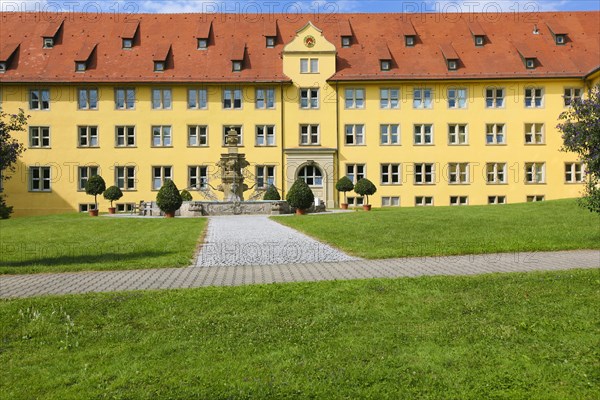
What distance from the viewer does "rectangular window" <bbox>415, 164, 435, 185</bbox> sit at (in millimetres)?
41781

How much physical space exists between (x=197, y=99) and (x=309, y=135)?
8.69 metres

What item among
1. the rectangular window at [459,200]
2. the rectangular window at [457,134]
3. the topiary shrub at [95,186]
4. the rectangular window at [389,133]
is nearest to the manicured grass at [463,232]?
the rectangular window at [459,200]

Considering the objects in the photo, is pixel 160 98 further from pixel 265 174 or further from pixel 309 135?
pixel 309 135

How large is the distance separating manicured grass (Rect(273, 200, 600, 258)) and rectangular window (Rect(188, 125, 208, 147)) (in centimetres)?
1765

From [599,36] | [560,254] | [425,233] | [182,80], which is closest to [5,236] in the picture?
[425,233]

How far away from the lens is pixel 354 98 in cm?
4188

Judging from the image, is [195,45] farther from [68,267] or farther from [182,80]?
[68,267]

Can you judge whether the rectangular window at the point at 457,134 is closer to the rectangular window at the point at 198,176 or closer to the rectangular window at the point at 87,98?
the rectangular window at the point at 198,176

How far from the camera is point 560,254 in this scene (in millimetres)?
12617

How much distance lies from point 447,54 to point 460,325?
126ft

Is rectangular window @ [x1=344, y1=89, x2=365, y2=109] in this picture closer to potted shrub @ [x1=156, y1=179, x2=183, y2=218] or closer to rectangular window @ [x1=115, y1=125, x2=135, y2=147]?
rectangular window @ [x1=115, y1=125, x2=135, y2=147]

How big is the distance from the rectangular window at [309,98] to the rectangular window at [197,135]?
7.45 m

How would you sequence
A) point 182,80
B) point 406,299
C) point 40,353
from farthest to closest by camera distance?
point 182,80 → point 406,299 → point 40,353

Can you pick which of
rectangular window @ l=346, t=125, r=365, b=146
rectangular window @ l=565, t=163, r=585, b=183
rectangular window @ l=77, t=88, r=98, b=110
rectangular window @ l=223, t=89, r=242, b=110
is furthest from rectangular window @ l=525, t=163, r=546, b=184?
rectangular window @ l=77, t=88, r=98, b=110
